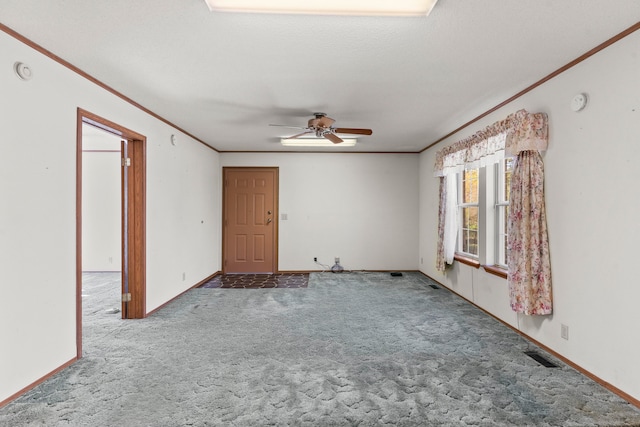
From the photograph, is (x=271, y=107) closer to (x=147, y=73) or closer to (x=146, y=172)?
(x=147, y=73)

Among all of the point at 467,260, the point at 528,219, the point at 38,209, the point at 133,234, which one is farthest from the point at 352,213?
the point at 38,209

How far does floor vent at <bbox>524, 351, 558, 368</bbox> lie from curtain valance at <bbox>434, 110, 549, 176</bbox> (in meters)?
1.78

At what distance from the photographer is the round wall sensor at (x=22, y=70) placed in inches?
81.3

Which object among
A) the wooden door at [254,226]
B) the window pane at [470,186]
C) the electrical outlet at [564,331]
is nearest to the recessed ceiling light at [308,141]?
the wooden door at [254,226]

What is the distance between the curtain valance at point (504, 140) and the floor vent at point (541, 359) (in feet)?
5.84

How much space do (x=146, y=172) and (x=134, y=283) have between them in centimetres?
129

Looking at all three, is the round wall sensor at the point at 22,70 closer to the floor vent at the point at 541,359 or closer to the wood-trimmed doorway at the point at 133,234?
the wood-trimmed doorway at the point at 133,234

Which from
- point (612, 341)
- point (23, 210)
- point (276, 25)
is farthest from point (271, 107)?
point (612, 341)

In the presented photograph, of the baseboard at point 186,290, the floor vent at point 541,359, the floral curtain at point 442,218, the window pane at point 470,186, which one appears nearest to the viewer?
the floor vent at point 541,359

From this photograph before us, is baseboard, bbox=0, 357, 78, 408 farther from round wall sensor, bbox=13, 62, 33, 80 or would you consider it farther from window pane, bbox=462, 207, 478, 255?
window pane, bbox=462, 207, 478, 255

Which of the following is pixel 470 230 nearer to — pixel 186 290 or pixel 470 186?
pixel 470 186

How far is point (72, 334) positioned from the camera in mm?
2490

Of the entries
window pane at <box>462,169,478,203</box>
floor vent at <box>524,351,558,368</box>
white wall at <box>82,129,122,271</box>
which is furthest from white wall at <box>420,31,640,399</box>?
white wall at <box>82,129,122,271</box>

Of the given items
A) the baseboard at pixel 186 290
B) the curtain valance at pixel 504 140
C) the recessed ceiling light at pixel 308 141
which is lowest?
the baseboard at pixel 186 290
